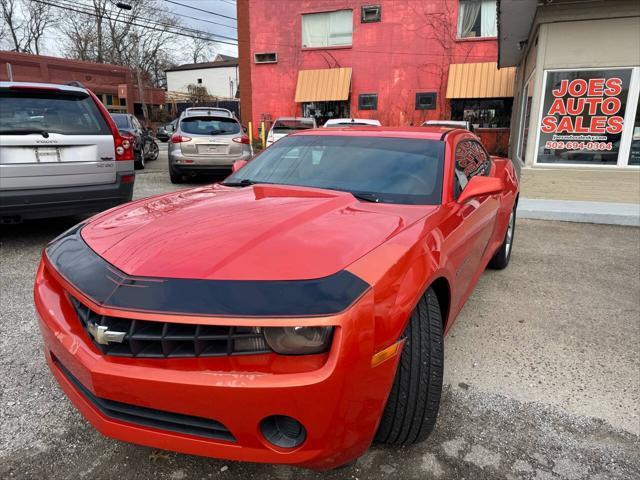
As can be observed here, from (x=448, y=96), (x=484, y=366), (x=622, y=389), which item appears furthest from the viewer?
(x=448, y=96)

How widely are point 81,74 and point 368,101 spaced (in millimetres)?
22785

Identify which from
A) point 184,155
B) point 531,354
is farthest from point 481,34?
point 531,354

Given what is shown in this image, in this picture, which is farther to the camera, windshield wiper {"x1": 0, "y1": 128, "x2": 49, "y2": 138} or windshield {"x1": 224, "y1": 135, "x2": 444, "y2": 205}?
windshield wiper {"x1": 0, "y1": 128, "x2": 49, "y2": 138}

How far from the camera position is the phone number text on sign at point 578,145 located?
7.58 m

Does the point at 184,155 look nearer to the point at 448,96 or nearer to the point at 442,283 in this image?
the point at 442,283

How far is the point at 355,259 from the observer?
1.76 meters

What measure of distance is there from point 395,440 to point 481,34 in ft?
62.1

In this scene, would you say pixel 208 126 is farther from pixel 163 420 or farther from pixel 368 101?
pixel 368 101

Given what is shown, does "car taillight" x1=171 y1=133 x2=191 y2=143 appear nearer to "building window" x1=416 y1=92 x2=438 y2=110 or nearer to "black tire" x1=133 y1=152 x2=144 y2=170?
"black tire" x1=133 y1=152 x2=144 y2=170

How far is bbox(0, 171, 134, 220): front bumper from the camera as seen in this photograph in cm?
455

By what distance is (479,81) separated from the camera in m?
17.3

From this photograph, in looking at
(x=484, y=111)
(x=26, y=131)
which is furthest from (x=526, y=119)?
(x=26, y=131)

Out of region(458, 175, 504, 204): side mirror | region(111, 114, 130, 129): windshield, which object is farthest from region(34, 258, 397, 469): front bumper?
region(111, 114, 130, 129): windshield

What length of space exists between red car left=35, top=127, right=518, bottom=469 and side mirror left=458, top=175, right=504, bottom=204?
49 centimetres
